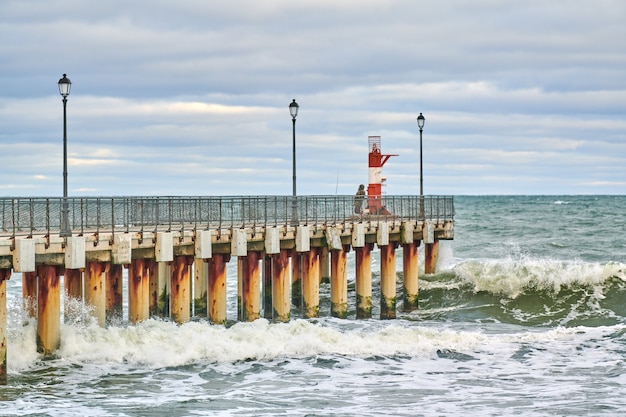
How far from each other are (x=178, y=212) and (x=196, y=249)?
305 cm

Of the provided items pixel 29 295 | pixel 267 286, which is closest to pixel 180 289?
pixel 29 295

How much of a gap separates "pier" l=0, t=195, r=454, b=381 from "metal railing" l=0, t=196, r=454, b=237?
0.13ft

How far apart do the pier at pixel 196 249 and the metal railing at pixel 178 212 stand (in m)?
0.04

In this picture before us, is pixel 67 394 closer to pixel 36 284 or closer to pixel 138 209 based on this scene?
pixel 36 284

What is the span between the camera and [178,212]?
30656 mm

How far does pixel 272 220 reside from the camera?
1330 inches

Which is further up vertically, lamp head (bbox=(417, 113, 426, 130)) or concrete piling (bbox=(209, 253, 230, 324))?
lamp head (bbox=(417, 113, 426, 130))

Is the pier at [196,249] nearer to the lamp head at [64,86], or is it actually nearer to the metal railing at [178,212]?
the metal railing at [178,212]

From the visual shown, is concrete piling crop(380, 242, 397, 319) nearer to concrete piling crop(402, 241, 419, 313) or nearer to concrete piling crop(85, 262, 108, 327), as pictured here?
concrete piling crop(402, 241, 419, 313)

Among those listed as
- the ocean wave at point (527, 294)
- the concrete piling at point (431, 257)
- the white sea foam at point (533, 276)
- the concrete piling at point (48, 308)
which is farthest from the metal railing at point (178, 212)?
the white sea foam at point (533, 276)

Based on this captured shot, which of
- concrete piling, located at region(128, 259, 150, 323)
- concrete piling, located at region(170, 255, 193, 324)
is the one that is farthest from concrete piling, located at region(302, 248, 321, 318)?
concrete piling, located at region(128, 259, 150, 323)

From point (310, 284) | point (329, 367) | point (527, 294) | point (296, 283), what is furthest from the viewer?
point (527, 294)

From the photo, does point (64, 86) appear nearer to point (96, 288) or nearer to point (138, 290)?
point (96, 288)

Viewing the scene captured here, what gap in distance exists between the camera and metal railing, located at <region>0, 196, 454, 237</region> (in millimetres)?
24938
